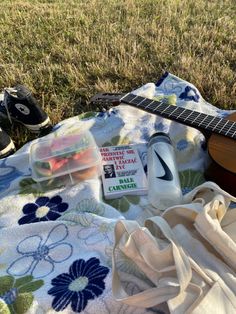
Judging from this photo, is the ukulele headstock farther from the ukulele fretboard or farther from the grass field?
the grass field

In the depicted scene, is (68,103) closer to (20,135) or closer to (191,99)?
(20,135)

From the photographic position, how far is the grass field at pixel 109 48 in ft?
8.33

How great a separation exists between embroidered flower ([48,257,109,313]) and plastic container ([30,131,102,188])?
47cm

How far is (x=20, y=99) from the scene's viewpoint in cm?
206

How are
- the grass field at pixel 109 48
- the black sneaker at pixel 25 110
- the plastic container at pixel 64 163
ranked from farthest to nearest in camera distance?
the grass field at pixel 109 48, the black sneaker at pixel 25 110, the plastic container at pixel 64 163

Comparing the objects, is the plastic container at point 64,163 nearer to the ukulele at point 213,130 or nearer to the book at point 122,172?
the book at point 122,172

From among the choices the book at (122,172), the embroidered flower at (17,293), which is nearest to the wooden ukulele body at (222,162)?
the book at (122,172)

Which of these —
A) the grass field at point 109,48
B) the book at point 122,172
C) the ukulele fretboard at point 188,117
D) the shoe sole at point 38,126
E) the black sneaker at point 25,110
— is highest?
the ukulele fretboard at point 188,117

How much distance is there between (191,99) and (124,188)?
77 cm

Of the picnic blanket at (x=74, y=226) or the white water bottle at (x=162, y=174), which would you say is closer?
the picnic blanket at (x=74, y=226)

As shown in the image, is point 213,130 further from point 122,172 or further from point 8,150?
point 8,150

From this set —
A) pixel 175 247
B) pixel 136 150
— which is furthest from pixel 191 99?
pixel 175 247

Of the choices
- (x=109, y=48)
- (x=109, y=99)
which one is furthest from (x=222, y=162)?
(x=109, y=48)

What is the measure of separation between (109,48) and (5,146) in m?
1.29
